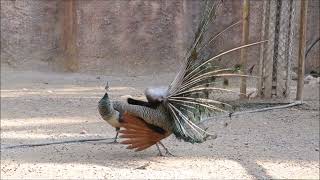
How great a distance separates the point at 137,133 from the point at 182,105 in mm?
406

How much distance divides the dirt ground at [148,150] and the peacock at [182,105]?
245 mm

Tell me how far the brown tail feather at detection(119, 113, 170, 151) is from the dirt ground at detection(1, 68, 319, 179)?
0.17 metres

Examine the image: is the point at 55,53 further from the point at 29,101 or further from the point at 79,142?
the point at 79,142

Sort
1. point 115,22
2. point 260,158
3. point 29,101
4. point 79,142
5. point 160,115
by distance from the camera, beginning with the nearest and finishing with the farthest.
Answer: point 160,115, point 260,158, point 79,142, point 29,101, point 115,22

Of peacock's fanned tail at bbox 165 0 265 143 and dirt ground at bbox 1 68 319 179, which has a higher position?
peacock's fanned tail at bbox 165 0 265 143

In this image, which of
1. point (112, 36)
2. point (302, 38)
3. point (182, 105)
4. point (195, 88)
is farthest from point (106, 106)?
point (112, 36)

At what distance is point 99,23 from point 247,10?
18.5 ft

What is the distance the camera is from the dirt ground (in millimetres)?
4340

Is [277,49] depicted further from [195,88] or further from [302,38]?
[195,88]

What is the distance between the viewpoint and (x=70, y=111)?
729 centimetres

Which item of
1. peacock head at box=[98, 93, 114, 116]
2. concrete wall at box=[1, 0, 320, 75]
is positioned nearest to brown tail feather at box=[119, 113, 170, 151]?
peacock head at box=[98, 93, 114, 116]

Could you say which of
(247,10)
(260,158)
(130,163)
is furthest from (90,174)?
(247,10)

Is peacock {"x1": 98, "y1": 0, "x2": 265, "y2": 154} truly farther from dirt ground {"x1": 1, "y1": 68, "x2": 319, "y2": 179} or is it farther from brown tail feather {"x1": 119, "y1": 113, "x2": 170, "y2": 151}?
dirt ground {"x1": 1, "y1": 68, "x2": 319, "y2": 179}

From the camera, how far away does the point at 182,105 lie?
15.0ft
